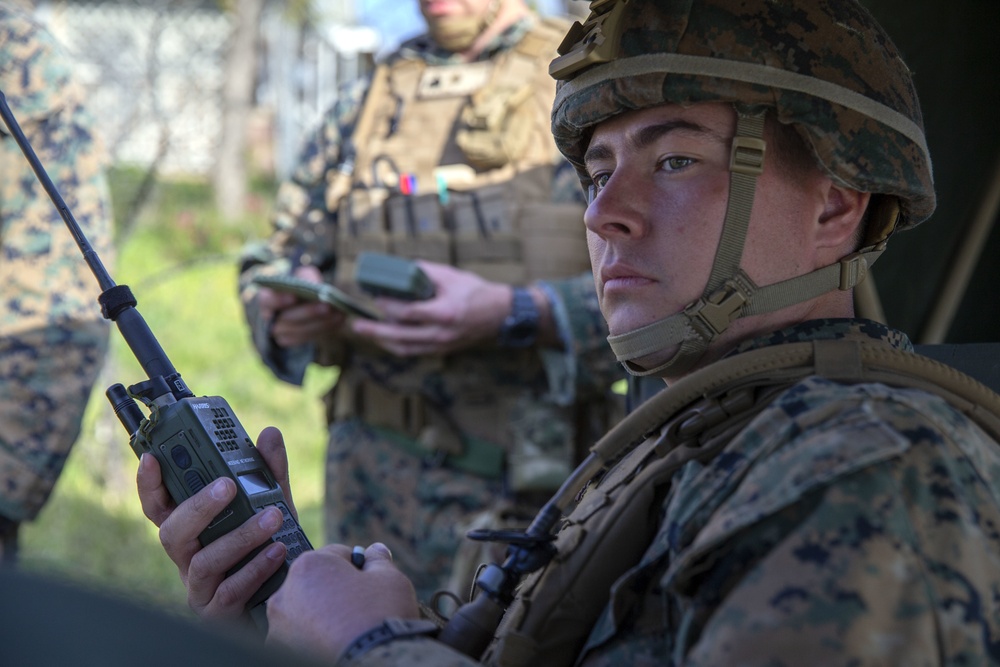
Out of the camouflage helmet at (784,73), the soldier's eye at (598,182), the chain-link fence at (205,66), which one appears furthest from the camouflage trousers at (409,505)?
the chain-link fence at (205,66)

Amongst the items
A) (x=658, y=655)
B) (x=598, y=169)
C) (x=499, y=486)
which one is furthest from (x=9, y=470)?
(x=658, y=655)

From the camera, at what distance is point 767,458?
1467 mm

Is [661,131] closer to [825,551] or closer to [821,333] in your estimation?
[821,333]

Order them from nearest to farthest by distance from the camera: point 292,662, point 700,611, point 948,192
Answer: point 292,662 < point 700,611 < point 948,192

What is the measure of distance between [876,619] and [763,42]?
0.92 meters

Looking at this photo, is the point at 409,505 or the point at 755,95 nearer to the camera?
the point at 755,95

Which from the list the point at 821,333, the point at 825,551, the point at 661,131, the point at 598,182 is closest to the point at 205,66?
the point at 598,182

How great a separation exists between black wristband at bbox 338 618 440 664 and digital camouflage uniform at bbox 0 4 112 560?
6.52 feet

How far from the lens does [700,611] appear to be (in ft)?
4.60

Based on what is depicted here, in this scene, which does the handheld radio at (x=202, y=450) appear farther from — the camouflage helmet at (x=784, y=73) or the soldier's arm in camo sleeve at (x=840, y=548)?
the camouflage helmet at (x=784, y=73)

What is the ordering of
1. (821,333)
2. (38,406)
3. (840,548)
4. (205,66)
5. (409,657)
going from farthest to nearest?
1. (205,66)
2. (38,406)
3. (821,333)
4. (409,657)
5. (840,548)

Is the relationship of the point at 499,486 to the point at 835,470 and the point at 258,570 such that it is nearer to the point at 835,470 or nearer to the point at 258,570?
the point at 258,570

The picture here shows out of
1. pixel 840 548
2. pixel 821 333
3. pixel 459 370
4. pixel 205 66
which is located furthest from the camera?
pixel 205 66

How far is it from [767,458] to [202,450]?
0.92 meters
